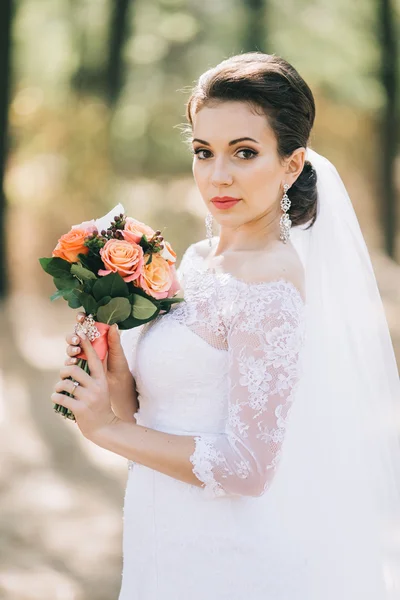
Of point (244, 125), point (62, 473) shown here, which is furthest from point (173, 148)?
point (244, 125)

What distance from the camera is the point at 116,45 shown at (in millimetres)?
13547

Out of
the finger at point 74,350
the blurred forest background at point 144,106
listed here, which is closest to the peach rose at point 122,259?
the finger at point 74,350

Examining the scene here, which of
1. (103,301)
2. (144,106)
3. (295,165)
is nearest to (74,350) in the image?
(103,301)

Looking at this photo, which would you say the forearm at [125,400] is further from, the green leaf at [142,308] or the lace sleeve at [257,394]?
the lace sleeve at [257,394]

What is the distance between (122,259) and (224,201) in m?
0.36

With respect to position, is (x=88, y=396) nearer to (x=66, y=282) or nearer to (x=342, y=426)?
(x=66, y=282)

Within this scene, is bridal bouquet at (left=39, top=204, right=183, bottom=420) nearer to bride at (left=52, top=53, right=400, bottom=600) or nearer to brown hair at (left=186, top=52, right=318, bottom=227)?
bride at (left=52, top=53, right=400, bottom=600)

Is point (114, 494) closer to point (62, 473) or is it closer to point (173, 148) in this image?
point (62, 473)

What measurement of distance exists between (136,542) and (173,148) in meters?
11.4

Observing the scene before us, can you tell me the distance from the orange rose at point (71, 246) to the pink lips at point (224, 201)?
1.28ft

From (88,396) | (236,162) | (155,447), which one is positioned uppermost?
(236,162)

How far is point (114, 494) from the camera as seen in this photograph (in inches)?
232

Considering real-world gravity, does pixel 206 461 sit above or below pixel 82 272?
below

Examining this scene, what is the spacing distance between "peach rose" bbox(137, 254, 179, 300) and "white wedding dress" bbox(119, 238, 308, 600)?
0.10m
